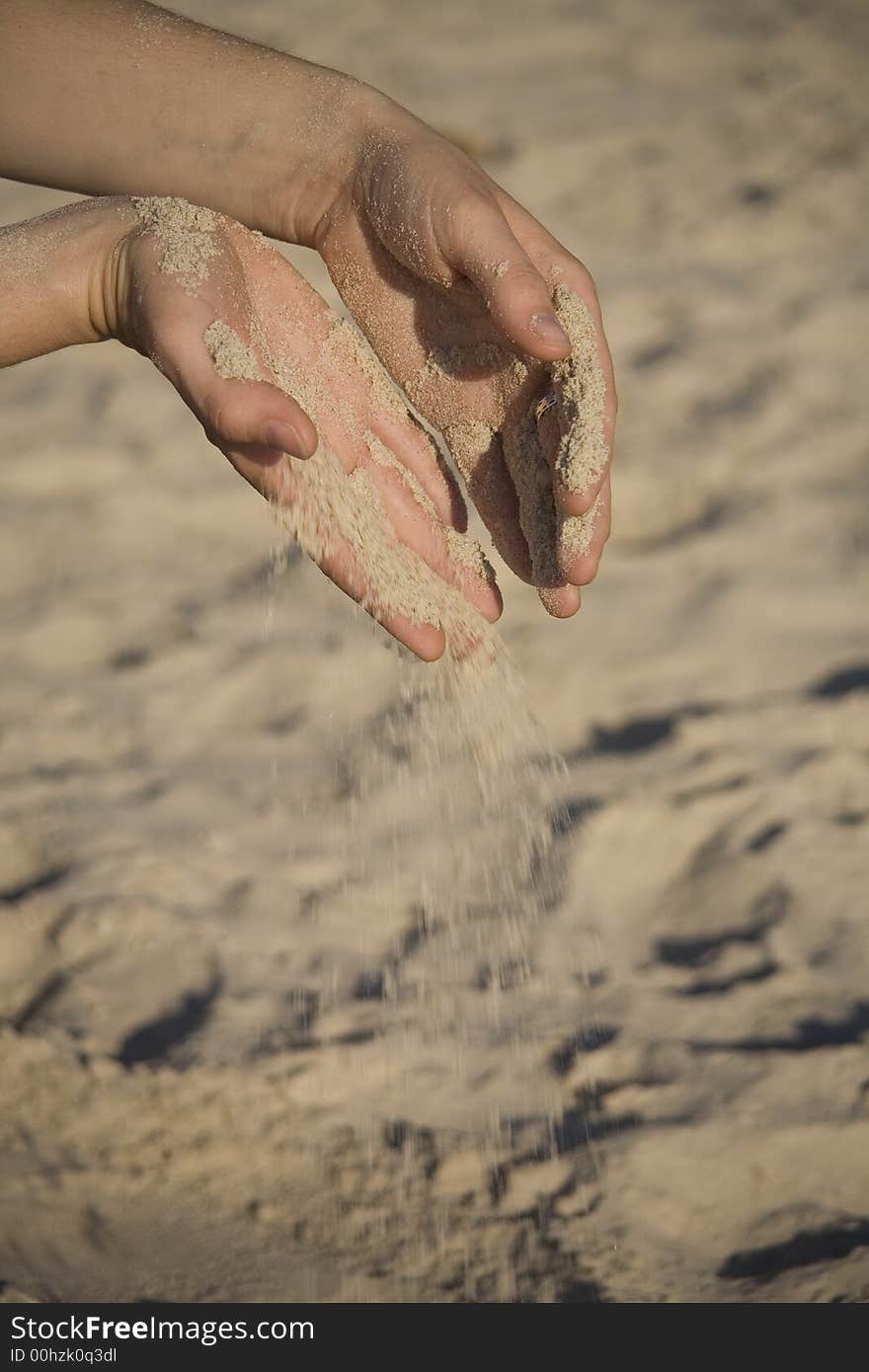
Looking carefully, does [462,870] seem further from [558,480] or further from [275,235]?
[275,235]

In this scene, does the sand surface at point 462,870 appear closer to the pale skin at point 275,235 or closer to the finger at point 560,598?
the finger at point 560,598

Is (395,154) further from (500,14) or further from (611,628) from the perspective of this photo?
(500,14)

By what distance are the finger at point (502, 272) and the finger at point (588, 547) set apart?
17 centimetres

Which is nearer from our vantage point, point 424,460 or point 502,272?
point 502,272

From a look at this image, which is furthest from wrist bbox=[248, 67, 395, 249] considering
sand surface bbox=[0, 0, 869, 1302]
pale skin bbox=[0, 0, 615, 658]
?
sand surface bbox=[0, 0, 869, 1302]

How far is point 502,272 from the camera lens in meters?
1.43

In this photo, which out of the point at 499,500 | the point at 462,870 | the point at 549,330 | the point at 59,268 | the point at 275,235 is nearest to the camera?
the point at 549,330

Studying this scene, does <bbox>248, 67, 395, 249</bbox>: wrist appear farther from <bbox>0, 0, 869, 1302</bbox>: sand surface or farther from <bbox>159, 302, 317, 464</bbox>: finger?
<bbox>0, 0, 869, 1302</bbox>: sand surface

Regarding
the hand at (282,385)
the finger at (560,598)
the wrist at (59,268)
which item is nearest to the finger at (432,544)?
the hand at (282,385)

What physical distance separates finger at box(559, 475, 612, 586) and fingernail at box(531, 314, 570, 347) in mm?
153

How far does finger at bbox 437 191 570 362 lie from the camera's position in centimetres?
140

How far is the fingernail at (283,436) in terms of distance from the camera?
1278 mm

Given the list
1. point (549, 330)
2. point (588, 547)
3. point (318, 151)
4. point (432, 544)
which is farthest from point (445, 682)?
point (318, 151)

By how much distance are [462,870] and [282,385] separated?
790 millimetres
